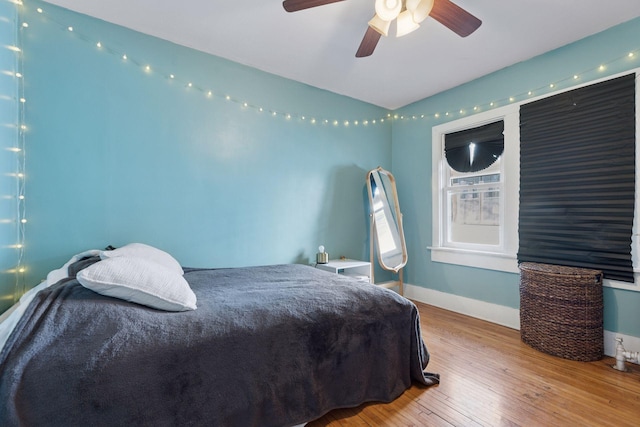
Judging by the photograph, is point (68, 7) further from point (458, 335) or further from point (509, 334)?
point (509, 334)

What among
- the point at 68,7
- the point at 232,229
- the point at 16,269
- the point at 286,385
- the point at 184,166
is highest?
the point at 68,7

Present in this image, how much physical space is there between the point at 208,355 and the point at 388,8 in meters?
1.97

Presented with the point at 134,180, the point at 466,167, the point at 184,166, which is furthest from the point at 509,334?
the point at 134,180

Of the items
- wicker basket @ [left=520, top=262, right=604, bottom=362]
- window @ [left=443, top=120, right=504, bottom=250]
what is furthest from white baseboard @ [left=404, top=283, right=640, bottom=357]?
window @ [left=443, top=120, right=504, bottom=250]

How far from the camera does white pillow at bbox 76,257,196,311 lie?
1.25m

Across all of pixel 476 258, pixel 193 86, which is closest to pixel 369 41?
pixel 193 86

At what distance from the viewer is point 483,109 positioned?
3.03 meters

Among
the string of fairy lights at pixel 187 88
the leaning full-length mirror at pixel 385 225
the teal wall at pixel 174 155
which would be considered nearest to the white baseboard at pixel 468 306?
the leaning full-length mirror at pixel 385 225

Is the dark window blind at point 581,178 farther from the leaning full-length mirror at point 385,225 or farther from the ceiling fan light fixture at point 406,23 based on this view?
the ceiling fan light fixture at point 406,23

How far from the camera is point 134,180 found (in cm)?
230

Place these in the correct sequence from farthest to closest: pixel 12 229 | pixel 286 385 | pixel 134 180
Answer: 1. pixel 134 180
2. pixel 12 229
3. pixel 286 385

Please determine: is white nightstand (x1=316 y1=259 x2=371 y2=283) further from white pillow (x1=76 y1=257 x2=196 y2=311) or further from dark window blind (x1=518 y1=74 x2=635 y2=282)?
white pillow (x1=76 y1=257 x2=196 y2=311)

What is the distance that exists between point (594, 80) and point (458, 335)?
231 centimetres

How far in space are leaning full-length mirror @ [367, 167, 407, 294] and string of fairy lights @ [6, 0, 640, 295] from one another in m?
0.82
